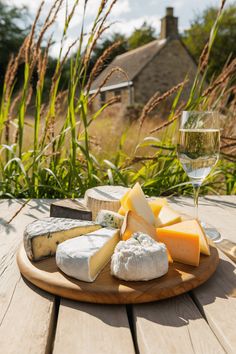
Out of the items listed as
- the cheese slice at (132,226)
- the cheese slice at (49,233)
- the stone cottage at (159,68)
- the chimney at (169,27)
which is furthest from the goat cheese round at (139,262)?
the chimney at (169,27)

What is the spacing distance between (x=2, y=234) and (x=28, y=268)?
42 cm

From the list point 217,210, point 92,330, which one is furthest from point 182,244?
point 217,210

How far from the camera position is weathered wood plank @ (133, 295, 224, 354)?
68cm

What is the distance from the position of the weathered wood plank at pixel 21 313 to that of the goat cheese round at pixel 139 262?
0.18 m

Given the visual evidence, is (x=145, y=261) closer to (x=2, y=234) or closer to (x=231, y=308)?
(x=231, y=308)

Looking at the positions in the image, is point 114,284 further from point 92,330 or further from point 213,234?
point 213,234

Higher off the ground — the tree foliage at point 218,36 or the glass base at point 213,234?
the tree foliage at point 218,36

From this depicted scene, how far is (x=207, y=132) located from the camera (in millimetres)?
1210

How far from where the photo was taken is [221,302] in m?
0.85

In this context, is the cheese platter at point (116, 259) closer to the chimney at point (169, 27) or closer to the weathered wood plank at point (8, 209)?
the weathered wood plank at point (8, 209)

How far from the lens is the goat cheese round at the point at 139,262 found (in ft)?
2.86

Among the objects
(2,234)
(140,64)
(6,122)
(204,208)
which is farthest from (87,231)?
(140,64)

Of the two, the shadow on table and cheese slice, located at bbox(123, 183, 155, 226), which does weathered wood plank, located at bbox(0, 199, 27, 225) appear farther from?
the shadow on table

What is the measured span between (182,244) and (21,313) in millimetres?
446
